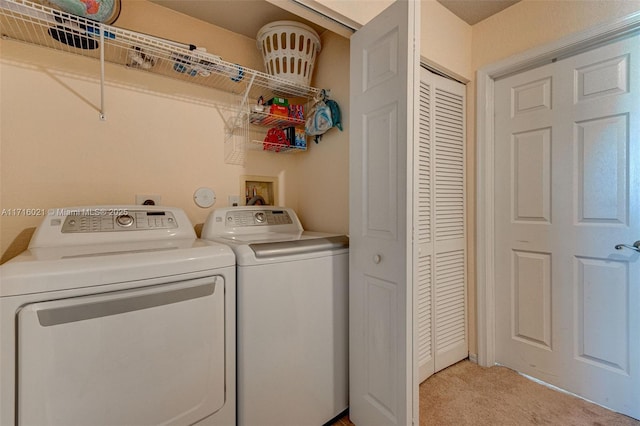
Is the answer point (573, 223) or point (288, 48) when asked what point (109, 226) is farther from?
point (573, 223)

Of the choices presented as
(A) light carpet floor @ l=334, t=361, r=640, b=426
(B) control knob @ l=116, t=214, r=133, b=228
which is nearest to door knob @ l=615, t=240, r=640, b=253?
(A) light carpet floor @ l=334, t=361, r=640, b=426

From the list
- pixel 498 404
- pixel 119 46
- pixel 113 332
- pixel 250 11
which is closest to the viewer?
pixel 113 332

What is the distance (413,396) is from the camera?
1147mm

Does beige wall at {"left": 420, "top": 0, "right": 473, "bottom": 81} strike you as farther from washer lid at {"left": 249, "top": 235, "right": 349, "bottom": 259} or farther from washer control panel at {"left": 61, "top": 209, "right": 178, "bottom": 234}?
washer control panel at {"left": 61, "top": 209, "right": 178, "bottom": 234}

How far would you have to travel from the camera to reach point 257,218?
1.78 meters

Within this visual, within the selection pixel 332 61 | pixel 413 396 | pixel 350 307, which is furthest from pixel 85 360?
pixel 332 61

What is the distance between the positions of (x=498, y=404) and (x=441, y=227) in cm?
105

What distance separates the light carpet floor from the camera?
4.75 ft

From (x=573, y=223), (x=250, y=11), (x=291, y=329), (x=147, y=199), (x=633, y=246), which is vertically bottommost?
(x=291, y=329)

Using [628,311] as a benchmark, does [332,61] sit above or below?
above

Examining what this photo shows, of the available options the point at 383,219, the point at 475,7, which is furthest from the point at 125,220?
the point at 475,7

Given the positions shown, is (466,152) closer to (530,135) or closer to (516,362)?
(530,135)

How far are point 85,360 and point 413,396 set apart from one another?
3.90 ft

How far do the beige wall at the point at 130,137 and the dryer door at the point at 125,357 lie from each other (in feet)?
2.79
